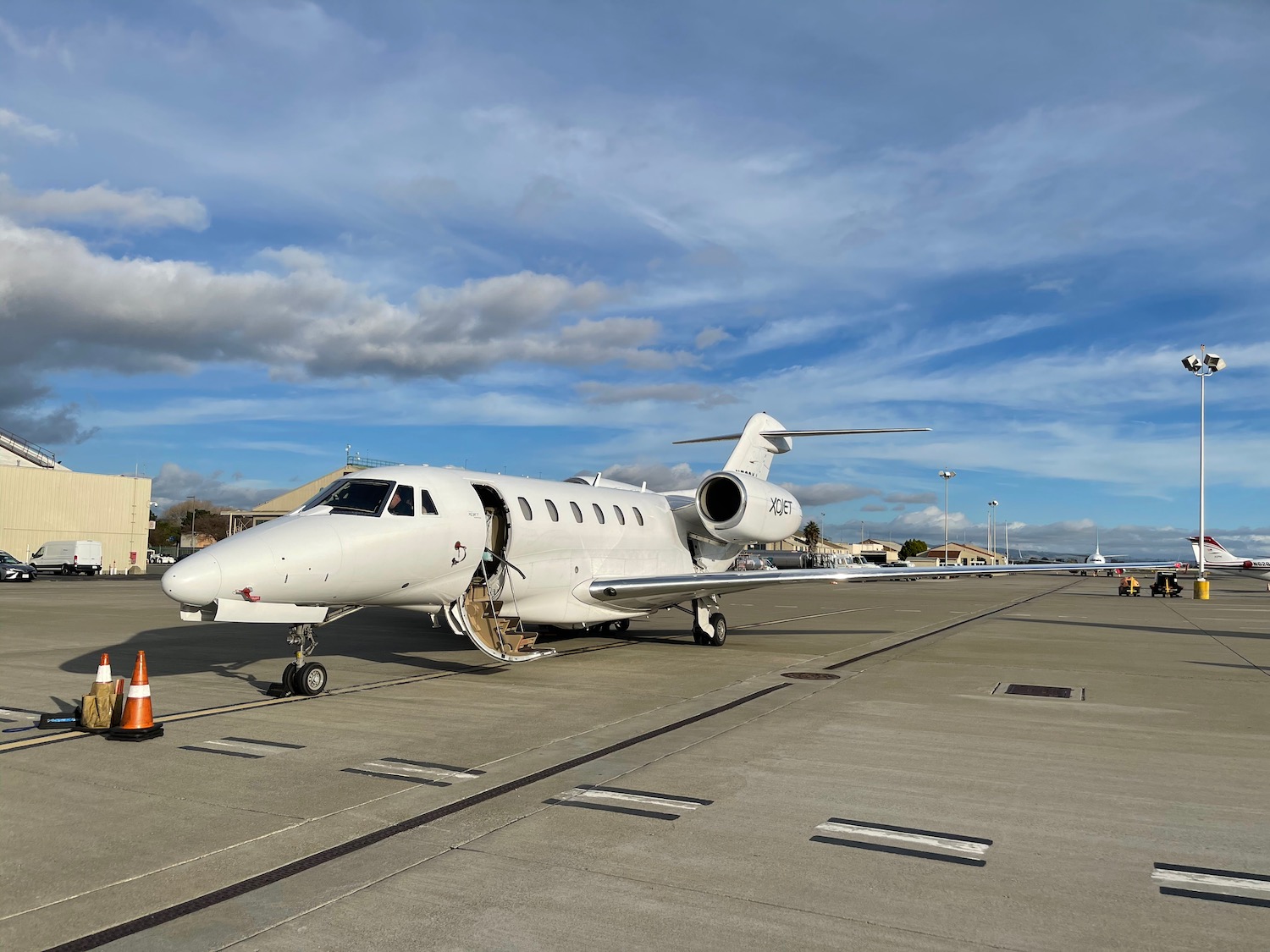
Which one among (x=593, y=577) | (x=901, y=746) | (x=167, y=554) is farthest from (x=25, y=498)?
(x=901, y=746)

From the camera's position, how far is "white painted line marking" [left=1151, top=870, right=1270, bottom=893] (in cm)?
490

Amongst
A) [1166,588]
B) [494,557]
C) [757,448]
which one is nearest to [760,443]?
[757,448]

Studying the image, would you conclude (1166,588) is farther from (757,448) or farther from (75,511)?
(75,511)

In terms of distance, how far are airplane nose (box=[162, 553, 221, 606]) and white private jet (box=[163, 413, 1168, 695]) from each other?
2cm

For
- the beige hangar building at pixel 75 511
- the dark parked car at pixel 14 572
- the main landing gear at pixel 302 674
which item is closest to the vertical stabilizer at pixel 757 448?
the main landing gear at pixel 302 674

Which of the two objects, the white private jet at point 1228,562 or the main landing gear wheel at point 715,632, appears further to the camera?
the white private jet at point 1228,562

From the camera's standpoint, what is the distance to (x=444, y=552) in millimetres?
12734

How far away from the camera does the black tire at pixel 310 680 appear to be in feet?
35.4

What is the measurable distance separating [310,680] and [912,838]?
773 cm

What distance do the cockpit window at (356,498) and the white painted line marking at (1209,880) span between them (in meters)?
9.55

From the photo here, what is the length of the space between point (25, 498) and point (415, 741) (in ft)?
201

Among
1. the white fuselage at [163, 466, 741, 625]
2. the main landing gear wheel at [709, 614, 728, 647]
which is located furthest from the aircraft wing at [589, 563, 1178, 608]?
the main landing gear wheel at [709, 614, 728, 647]

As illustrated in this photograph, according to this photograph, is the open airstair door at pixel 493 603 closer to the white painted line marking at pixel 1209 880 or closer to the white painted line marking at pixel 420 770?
the white painted line marking at pixel 420 770

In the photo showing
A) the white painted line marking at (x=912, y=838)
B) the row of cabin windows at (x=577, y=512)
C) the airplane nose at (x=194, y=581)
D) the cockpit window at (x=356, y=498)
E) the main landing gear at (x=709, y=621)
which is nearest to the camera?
the white painted line marking at (x=912, y=838)
